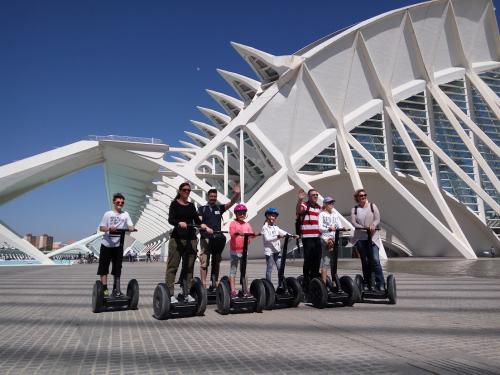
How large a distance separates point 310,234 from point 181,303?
229cm

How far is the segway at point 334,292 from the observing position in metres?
6.02

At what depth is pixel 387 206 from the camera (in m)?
29.9

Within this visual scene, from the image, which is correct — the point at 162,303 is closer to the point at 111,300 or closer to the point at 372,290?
the point at 111,300

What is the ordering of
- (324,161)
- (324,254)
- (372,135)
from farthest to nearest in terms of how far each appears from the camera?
(372,135) → (324,161) → (324,254)

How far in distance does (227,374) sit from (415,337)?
6.95 feet

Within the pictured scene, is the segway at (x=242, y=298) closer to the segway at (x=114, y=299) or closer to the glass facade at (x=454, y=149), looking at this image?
the segway at (x=114, y=299)

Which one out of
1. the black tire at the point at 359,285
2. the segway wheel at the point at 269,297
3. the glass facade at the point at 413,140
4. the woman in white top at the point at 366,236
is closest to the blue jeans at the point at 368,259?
the woman in white top at the point at 366,236

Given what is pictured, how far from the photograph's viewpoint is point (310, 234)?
21.0ft

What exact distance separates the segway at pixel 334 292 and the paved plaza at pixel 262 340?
0.15m

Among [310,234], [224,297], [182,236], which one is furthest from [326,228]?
[182,236]

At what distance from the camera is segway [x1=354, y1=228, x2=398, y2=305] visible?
6.28 metres

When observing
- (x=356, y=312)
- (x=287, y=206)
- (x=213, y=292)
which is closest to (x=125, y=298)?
(x=213, y=292)

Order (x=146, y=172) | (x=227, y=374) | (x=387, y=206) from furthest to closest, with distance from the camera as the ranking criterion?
(x=387, y=206), (x=146, y=172), (x=227, y=374)

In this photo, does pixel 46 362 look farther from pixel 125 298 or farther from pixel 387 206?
pixel 387 206
